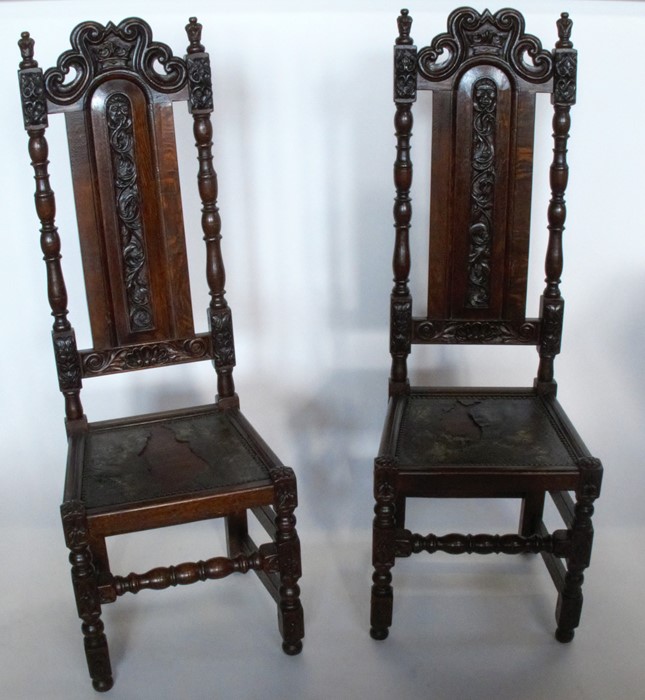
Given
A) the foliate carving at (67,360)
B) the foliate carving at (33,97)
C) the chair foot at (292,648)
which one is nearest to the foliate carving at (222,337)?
the foliate carving at (67,360)

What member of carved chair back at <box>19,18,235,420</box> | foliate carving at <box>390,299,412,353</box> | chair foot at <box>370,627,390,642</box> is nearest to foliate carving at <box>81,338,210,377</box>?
carved chair back at <box>19,18,235,420</box>

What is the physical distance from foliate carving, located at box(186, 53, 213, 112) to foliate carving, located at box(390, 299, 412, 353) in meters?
0.71

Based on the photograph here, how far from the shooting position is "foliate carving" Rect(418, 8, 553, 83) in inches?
90.5

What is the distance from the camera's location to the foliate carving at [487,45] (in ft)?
7.54

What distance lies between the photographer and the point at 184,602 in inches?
104

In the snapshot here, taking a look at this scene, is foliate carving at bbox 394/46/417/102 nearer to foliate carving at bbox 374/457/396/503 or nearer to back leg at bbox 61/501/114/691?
foliate carving at bbox 374/457/396/503

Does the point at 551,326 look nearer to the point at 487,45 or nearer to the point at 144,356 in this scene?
the point at 487,45

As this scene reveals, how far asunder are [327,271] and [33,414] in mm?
1021

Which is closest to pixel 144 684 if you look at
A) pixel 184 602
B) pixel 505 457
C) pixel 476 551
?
pixel 184 602

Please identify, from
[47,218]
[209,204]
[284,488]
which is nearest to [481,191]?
[209,204]

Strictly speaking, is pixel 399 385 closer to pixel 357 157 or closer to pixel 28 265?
pixel 357 157

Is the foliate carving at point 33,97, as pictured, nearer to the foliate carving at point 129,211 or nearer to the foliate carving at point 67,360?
the foliate carving at point 129,211

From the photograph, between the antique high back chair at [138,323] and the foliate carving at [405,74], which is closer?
the antique high back chair at [138,323]

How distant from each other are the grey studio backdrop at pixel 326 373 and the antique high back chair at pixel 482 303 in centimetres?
20
